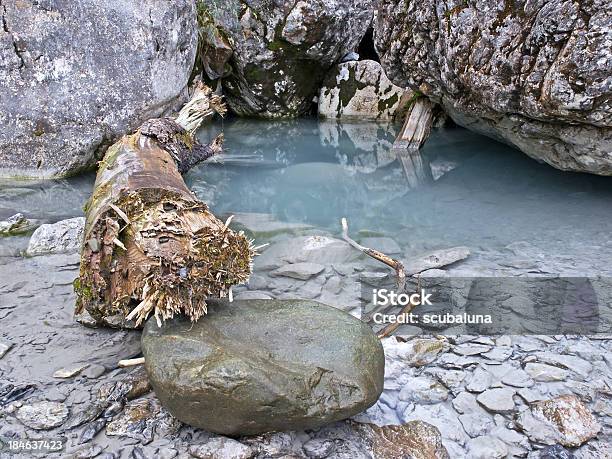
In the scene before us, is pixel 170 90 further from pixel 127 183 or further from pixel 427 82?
pixel 127 183

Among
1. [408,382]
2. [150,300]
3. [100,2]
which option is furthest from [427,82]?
[150,300]

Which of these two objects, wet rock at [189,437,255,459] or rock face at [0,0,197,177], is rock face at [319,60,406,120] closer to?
rock face at [0,0,197,177]

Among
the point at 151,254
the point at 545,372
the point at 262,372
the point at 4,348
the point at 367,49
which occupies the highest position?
the point at 367,49

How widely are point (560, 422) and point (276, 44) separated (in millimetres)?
9051

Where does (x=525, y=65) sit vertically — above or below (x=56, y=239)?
above

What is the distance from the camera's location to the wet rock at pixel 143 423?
7.96 feet


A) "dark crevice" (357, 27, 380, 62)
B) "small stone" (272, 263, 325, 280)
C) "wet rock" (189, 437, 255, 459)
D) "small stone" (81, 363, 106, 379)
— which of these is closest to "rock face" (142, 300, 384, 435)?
"wet rock" (189, 437, 255, 459)

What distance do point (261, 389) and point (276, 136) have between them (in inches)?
301

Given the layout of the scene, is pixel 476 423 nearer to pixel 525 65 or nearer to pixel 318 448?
pixel 318 448

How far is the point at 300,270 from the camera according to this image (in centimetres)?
410

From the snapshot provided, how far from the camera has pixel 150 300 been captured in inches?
100

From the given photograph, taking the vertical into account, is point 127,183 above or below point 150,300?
above

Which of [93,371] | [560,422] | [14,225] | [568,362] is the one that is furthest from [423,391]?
[14,225]

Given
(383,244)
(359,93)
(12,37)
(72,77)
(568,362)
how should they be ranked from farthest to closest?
1. (359,93)
2. (72,77)
3. (12,37)
4. (383,244)
5. (568,362)
